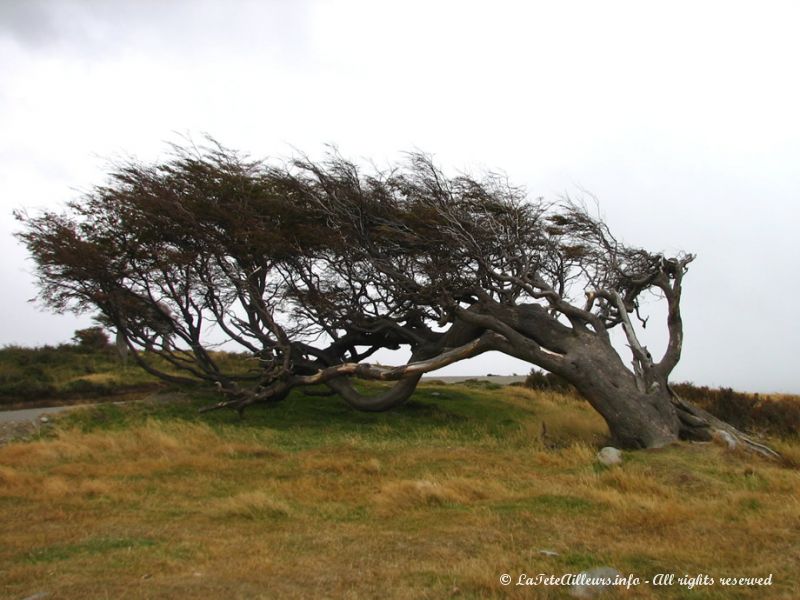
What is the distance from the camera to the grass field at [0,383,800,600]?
5328mm

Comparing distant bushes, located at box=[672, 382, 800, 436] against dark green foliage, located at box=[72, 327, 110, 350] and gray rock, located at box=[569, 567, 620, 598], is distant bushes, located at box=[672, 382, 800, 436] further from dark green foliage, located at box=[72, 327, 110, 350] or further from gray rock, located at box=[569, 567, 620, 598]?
dark green foliage, located at box=[72, 327, 110, 350]

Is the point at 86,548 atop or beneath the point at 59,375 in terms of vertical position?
beneath

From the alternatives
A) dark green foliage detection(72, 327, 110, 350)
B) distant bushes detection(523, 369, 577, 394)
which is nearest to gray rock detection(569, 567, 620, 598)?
distant bushes detection(523, 369, 577, 394)

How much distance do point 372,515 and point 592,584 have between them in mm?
3352

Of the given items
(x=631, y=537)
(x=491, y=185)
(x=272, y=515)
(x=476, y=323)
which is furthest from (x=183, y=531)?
(x=491, y=185)

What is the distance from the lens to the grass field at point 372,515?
533cm

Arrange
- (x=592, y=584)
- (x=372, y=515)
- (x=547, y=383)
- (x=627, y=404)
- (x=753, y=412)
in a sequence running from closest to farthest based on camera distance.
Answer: (x=592, y=584), (x=372, y=515), (x=627, y=404), (x=753, y=412), (x=547, y=383)

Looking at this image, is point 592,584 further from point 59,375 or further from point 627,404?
point 59,375

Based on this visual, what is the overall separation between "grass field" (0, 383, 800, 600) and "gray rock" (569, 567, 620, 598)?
117 mm

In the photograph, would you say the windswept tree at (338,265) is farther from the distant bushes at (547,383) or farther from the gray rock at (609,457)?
the distant bushes at (547,383)

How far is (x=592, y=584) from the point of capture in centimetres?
491

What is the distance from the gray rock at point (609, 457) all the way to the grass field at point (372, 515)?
8.1 inches

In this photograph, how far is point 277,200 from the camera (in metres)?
17.0

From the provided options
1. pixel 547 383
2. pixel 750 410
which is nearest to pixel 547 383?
pixel 547 383
